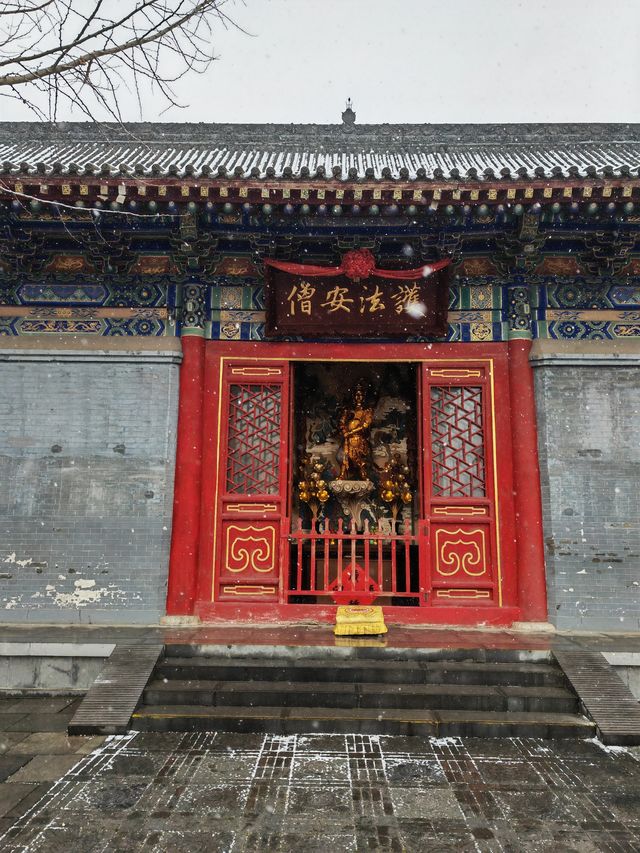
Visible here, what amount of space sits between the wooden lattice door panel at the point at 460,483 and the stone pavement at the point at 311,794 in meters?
2.34

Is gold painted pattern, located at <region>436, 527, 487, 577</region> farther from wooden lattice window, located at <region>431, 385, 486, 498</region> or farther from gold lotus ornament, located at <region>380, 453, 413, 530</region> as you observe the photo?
gold lotus ornament, located at <region>380, 453, 413, 530</region>

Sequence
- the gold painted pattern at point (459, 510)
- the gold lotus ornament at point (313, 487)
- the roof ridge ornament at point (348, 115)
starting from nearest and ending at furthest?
the gold painted pattern at point (459, 510) < the gold lotus ornament at point (313, 487) < the roof ridge ornament at point (348, 115)

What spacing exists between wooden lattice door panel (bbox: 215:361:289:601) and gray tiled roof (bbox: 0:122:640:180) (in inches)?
135

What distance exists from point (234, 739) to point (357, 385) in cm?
564

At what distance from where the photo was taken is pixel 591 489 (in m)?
6.49

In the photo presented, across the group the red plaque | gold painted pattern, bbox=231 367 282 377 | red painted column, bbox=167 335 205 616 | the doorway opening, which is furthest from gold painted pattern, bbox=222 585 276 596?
the red plaque

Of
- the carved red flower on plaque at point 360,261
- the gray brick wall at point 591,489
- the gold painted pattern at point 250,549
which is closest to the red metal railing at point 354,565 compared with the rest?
A: the gold painted pattern at point 250,549

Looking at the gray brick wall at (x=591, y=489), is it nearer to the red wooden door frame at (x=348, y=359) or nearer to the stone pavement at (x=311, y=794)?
the red wooden door frame at (x=348, y=359)

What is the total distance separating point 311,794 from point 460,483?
13.1 ft

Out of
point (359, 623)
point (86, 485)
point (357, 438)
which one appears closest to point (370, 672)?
point (359, 623)

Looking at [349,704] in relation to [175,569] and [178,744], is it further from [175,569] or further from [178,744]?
[175,569]

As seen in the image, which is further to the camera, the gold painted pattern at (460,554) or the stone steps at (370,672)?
the gold painted pattern at (460,554)

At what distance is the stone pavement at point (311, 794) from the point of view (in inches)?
118

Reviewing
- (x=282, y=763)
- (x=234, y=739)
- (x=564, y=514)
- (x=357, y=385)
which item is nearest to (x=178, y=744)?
(x=234, y=739)
